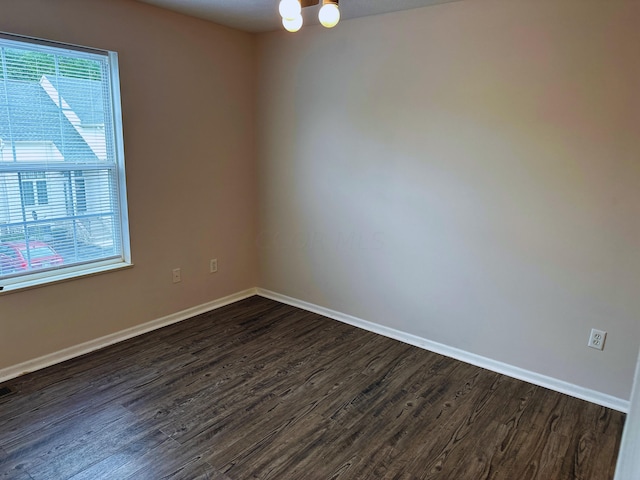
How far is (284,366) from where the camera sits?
2859 mm

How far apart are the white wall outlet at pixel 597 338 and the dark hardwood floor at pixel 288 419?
356 millimetres

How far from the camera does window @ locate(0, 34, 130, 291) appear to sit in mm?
2518

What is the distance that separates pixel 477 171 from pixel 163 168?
2281mm

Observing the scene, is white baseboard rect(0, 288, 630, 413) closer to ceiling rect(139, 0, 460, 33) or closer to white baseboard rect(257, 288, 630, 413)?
white baseboard rect(257, 288, 630, 413)

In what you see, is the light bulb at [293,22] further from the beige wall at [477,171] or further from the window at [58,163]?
the window at [58,163]

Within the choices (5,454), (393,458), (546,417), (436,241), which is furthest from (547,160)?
(5,454)

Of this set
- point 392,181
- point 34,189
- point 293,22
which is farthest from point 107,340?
point 293,22

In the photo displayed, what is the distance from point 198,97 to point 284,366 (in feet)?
7.18

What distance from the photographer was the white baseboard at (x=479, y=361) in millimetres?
2531

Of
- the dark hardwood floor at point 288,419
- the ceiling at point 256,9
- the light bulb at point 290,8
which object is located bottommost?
the dark hardwood floor at point 288,419

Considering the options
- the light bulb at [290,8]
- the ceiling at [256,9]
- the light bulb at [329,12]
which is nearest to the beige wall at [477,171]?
the ceiling at [256,9]

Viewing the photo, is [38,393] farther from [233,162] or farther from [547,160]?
[547,160]

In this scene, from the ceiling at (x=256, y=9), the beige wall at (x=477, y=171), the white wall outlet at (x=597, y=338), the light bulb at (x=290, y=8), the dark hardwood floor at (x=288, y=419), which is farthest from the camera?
the ceiling at (x=256, y=9)

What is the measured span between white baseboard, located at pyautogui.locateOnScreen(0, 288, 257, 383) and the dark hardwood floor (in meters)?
0.08
